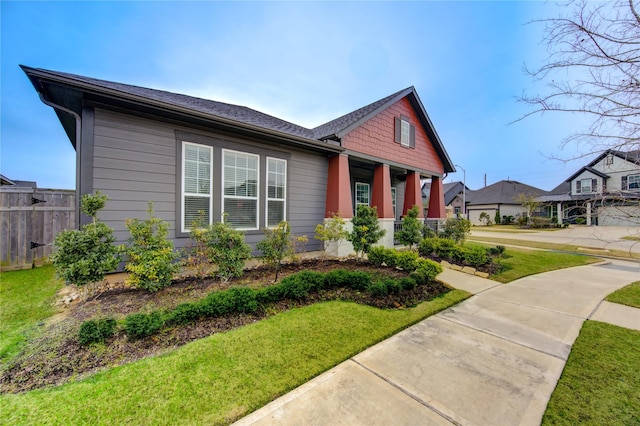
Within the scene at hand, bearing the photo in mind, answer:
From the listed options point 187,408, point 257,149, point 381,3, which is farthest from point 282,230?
point 381,3

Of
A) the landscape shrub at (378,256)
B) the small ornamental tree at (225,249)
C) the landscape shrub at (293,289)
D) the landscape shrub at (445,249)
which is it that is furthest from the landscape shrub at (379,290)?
the landscape shrub at (445,249)

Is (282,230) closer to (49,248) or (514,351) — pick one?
(514,351)

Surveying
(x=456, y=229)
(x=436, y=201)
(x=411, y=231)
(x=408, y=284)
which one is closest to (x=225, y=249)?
(x=408, y=284)

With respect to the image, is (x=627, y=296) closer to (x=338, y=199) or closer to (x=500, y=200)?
(x=338, y=199)

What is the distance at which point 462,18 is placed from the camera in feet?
29.1

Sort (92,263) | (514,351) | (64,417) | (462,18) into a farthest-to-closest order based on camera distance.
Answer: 1. (462,18)
2. (92,263)
3. (514,351)
4. (64,417)

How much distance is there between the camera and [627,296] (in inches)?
197

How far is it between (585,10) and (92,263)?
6810 mm

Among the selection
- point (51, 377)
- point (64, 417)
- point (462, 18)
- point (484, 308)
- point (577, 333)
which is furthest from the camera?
point (462, 18)

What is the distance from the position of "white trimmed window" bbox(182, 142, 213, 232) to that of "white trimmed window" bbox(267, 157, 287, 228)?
64.3 inches

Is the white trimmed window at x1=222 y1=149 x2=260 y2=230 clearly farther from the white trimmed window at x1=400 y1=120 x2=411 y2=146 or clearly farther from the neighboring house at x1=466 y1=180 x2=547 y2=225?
the neighboring house at x1=466 y1=180 x2=547 y2=225

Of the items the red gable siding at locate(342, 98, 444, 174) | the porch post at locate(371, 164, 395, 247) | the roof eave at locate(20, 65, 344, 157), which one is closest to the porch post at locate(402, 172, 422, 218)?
the red gable siding at locate(342, 98, 444, 174)

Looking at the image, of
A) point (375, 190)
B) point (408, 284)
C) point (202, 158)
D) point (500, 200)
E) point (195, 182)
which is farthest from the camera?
point (500, 200)

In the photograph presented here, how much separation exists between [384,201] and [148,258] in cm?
785
